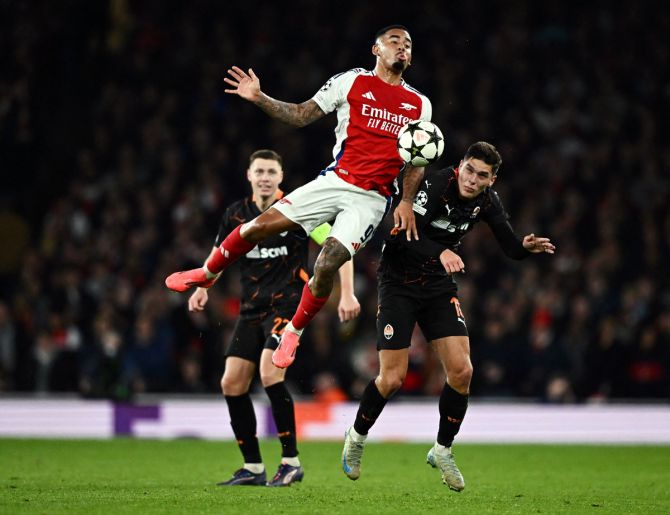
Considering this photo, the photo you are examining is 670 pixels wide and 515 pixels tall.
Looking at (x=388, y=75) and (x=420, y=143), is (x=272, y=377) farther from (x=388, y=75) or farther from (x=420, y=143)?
(x=388, y=75)

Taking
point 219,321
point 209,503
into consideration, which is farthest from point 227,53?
point 209,503

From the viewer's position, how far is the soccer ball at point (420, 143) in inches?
287

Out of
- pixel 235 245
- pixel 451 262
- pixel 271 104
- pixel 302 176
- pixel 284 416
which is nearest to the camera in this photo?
pixel 271 104

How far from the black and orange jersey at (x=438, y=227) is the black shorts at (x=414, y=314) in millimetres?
97

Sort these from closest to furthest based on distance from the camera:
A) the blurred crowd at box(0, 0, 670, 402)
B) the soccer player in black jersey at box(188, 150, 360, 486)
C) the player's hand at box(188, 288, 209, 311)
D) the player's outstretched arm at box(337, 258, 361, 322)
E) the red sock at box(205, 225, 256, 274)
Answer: the red sock at box(205, 225, 256, 274) → the player's outstretched arm at box(337, 258, 361, 322) → the soccer player in black jersey at box(188, 150, 360, 486) → the player's hand at box(188, 288, 209, 311) → the blurred crowd at box(0, 0, 670, 402)

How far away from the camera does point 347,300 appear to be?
792 cm

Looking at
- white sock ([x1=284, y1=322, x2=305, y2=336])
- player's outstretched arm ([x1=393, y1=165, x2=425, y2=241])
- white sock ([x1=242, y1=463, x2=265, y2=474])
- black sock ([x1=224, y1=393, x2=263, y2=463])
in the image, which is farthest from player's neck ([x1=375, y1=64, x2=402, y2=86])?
white sock ([x1=242, y1=463, x2=265, y2=474])

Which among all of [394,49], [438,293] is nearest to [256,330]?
[438,293]

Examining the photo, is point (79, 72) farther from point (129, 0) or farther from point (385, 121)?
point (385, 121)

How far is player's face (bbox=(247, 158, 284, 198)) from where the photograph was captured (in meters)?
8.71

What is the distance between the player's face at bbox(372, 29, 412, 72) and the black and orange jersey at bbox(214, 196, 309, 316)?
1707 mm

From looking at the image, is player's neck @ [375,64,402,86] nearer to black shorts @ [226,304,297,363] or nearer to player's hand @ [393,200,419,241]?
player's hand @ [393,200,419,241]

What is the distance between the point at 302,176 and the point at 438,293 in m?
9.37

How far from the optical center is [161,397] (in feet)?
46.1
